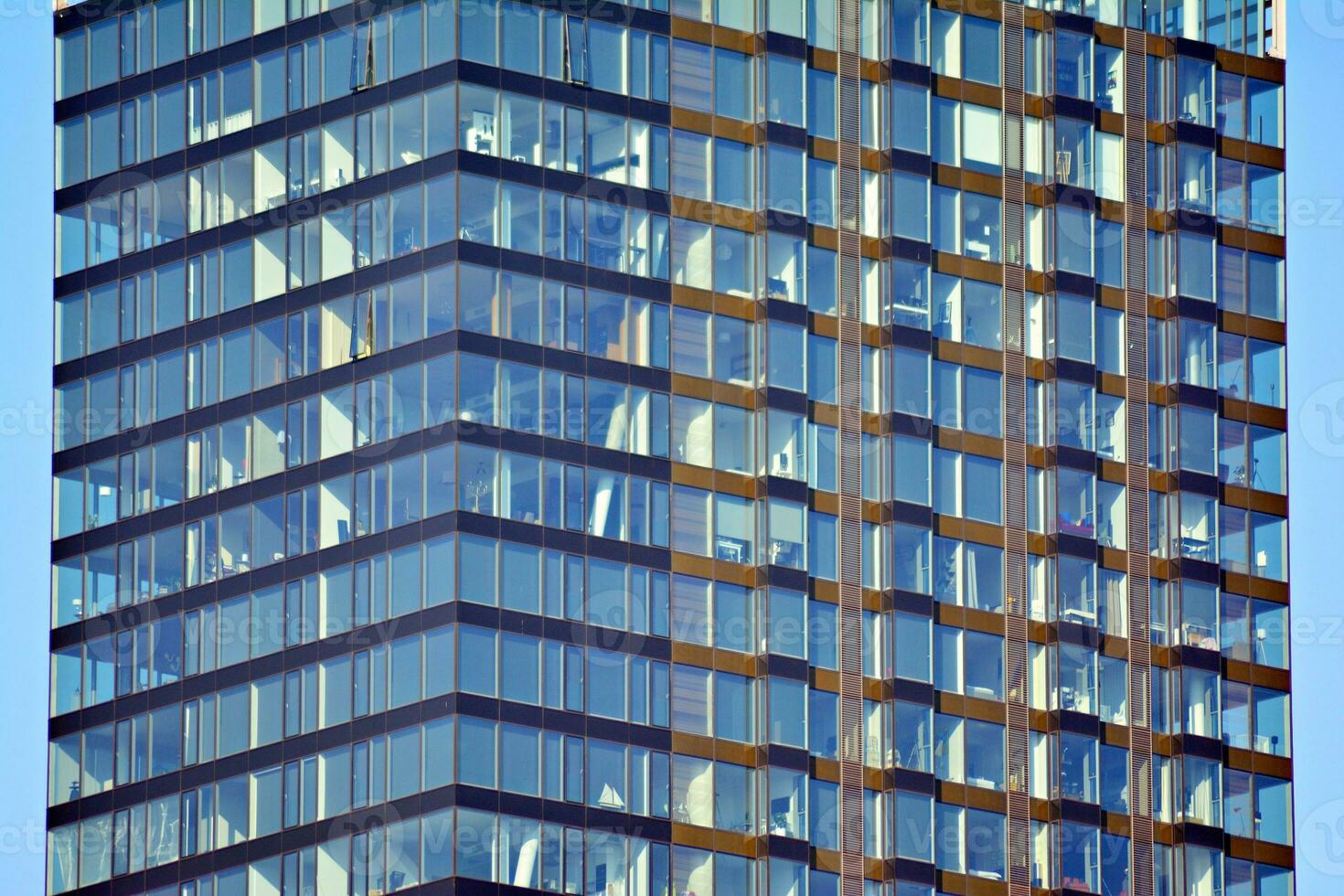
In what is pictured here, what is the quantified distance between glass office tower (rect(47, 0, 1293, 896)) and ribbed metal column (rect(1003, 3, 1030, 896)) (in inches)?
6.6

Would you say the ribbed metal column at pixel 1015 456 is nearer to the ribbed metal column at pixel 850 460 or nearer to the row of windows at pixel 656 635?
the row of windows at pixel 656 635

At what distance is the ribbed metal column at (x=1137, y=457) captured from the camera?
449ft

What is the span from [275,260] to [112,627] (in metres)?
14.4

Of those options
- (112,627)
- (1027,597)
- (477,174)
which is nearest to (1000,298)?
(1027,597)

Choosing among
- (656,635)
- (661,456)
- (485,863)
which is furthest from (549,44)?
(485,863)

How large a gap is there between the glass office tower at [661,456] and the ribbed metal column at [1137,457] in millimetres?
212

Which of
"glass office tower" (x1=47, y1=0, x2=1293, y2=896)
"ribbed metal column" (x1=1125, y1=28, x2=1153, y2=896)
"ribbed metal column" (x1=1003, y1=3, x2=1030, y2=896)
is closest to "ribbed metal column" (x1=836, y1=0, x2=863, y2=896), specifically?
"glass office tower" (x1=47, y1=0, x2=1293, y2=896)

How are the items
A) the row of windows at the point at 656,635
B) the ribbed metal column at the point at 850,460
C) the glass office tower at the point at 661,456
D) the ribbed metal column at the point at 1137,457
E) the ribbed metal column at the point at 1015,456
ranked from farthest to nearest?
the ribbed metal column at the point at 1137,457, the ribbed metal column at the point at 1015,456, the ribbed metal column at the point at 850,460, the glass office tower at the point at 661,456, the row of windows at the point at 656,635

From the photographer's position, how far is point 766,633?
426ft

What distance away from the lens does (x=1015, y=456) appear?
13750cm

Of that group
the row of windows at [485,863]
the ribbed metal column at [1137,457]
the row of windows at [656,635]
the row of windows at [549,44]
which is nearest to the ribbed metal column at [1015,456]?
the row of windows at [656,635]

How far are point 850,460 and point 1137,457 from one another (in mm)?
12920

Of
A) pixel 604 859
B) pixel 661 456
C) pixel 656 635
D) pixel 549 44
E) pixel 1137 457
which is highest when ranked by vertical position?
pixel 549 44

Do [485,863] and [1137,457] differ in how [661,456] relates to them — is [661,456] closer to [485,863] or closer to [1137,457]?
[485,863]
